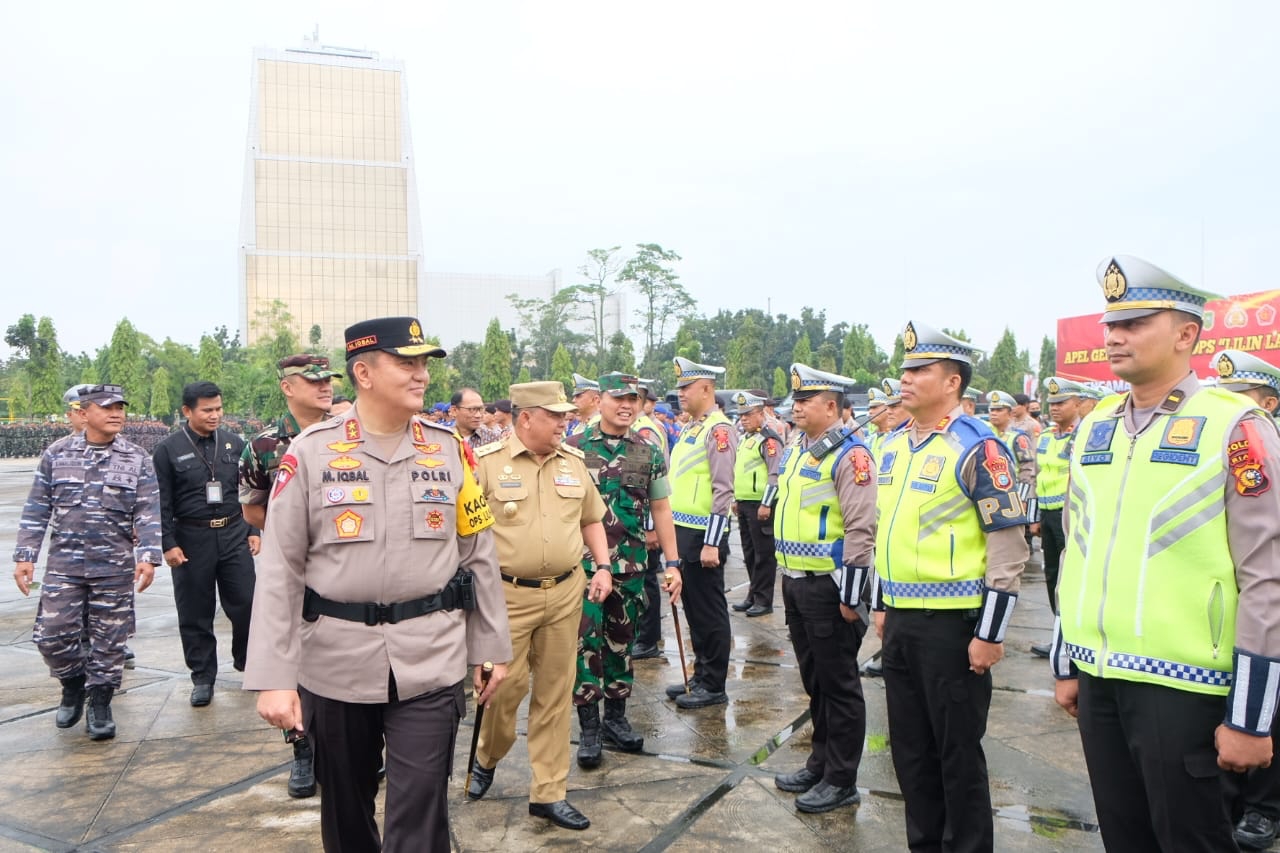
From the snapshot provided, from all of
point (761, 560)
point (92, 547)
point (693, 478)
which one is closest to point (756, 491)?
point (761, 560)

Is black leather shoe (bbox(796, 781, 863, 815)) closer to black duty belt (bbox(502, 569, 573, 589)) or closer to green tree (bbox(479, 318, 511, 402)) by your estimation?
black duty belt (bbox(502, 569, 573, 589))

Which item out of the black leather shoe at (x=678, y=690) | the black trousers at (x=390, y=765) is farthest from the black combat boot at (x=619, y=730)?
the black trousers at (x=390, y=765)

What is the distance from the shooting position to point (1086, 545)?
2652 millimetres

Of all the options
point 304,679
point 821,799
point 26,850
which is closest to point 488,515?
point 304,679

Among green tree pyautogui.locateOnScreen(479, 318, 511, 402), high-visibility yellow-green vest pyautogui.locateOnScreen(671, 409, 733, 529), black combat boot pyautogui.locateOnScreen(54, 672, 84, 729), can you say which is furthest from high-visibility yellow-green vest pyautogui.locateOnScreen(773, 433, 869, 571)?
green tree pyautogui.locateOnScreen(479, 318, 511, 402)

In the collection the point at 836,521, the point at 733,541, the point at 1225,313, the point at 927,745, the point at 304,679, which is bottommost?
the point at 733,541

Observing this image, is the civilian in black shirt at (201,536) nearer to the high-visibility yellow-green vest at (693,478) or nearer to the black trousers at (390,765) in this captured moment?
the high-visibility yellow-green vest at (693,478)

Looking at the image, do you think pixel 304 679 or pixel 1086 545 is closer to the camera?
pixel 1086 545

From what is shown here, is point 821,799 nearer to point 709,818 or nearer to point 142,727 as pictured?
point 709,818

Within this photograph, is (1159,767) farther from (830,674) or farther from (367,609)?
(367,609)

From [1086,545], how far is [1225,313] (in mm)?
27588

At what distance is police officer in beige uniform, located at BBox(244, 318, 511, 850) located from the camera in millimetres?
2840

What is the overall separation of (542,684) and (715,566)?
196 centimetres

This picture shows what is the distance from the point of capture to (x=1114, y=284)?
2.71 m
